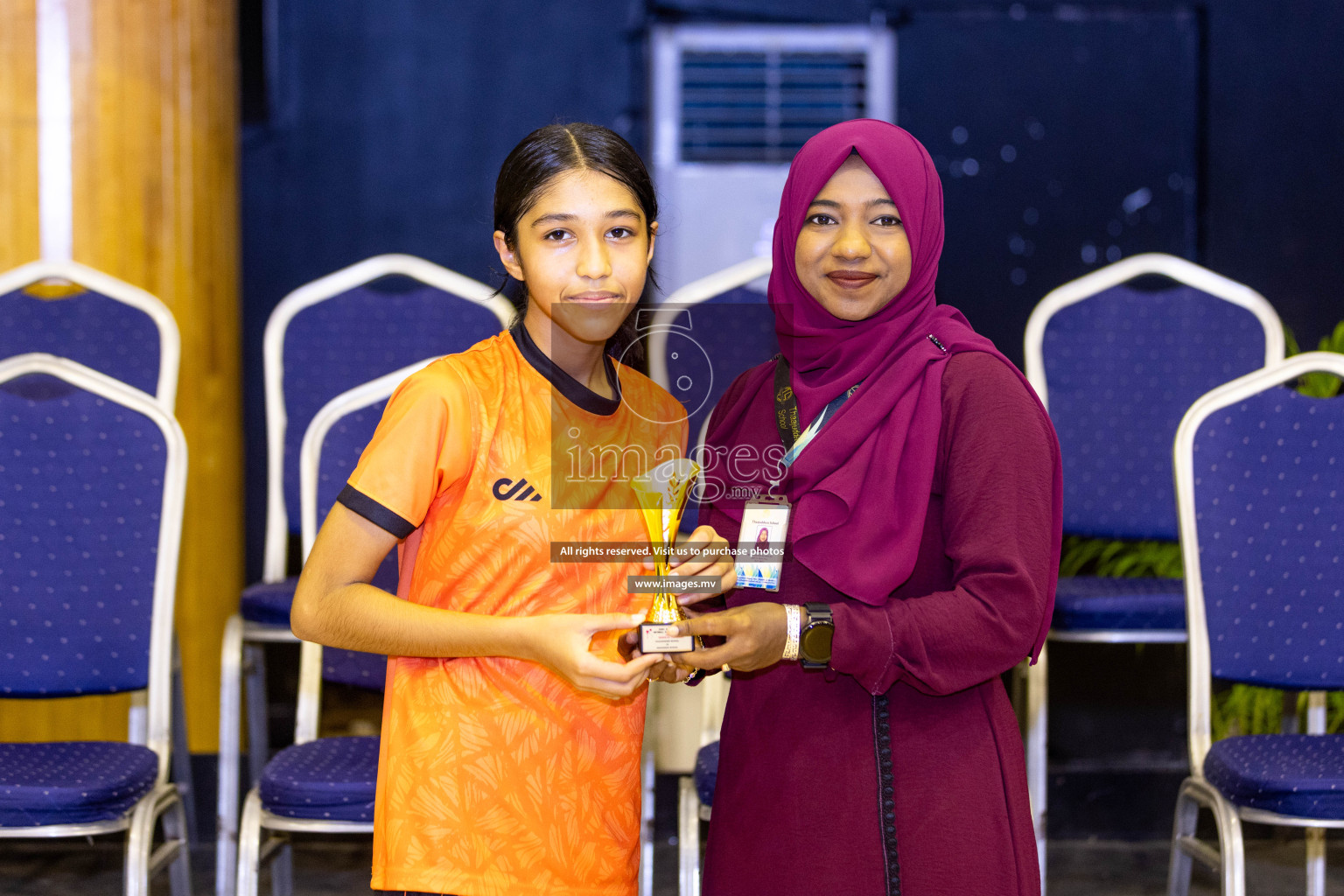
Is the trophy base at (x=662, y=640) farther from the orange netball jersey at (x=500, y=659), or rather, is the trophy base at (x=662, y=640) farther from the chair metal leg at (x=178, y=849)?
the chair metal leg at (x=178, y=849)

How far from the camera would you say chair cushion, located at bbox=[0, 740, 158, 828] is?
1621mm

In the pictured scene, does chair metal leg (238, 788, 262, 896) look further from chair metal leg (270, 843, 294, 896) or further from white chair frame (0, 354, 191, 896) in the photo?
chair metal leg (270, 843, 294, 896)

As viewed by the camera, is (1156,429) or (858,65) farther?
(858,65)

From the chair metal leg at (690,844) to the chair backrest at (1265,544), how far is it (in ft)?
2.60

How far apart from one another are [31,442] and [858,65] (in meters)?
2.72

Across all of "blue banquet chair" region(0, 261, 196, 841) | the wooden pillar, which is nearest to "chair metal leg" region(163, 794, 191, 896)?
"blue banquet chair" region(0, 261, 196, 841)

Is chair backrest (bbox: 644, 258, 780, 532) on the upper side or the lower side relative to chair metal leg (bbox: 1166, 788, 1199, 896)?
upper

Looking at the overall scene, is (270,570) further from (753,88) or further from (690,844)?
(753,88)

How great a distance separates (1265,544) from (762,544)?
1.22 metres

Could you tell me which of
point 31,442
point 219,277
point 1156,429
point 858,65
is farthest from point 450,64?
point 1156,429

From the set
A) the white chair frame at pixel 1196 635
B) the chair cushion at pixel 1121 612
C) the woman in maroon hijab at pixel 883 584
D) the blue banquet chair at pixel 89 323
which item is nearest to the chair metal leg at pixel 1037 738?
the chair cushion at pixel 1121 612

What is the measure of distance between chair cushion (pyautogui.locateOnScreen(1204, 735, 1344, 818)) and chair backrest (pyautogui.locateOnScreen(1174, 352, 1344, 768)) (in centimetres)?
10

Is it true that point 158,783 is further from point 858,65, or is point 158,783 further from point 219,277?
point 858,65

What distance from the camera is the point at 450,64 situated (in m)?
3.55
